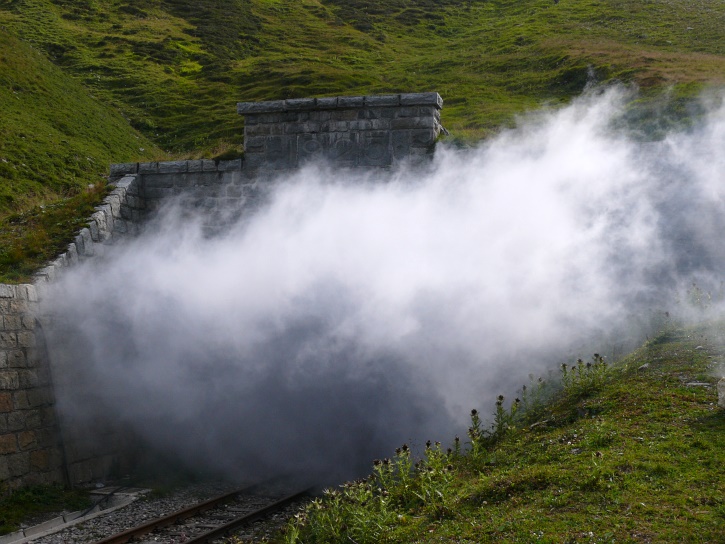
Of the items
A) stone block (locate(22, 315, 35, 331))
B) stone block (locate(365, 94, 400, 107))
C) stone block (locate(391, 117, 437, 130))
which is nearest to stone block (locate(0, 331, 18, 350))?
stone block (locate(22, 315, 35, 331))

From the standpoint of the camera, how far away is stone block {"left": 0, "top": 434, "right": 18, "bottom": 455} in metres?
10.1

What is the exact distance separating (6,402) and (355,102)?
300 inches

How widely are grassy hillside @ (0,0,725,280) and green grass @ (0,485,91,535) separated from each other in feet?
10.7

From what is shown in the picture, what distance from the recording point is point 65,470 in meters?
11.1

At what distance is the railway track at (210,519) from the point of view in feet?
28.1

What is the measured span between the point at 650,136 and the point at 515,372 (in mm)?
5628

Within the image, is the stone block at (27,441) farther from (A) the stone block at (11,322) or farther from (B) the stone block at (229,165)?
(B) the stone block at (229,165)

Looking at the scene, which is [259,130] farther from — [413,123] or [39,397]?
[39,397]

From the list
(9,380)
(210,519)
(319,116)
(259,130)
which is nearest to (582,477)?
(210,519)

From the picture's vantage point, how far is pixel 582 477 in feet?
19.6

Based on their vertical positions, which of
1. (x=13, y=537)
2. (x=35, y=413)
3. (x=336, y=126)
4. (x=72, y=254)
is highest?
(x=336, y=126)

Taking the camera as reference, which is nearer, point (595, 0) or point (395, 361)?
point (395, 361)

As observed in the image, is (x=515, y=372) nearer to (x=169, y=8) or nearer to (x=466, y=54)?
(x=466, y=54)

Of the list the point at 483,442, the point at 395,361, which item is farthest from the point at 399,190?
the point at 483,442
